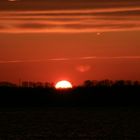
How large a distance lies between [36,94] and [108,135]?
69.7 meters

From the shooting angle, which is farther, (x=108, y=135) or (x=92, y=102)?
(x=92, y=102)

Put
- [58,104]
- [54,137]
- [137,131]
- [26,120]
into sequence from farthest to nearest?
[58,104]
[26,120]
[137,131]
[54,137]

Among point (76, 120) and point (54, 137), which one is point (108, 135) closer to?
point (54, 137)

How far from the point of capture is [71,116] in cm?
8788

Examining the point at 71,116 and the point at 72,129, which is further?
the point at 71,116

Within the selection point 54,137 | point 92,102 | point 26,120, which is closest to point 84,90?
point 92,102

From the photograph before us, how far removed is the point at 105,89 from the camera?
12731cm

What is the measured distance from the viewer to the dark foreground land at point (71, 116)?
201ft

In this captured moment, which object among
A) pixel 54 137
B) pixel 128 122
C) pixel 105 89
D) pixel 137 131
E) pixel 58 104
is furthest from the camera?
pixel 105 89

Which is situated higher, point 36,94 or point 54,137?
point 36,94

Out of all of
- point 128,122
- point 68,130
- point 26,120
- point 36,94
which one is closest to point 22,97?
point 36,94

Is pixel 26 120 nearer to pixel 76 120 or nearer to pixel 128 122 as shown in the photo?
pixel 76 120

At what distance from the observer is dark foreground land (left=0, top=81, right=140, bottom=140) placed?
61206 mm

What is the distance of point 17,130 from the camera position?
66875mm
